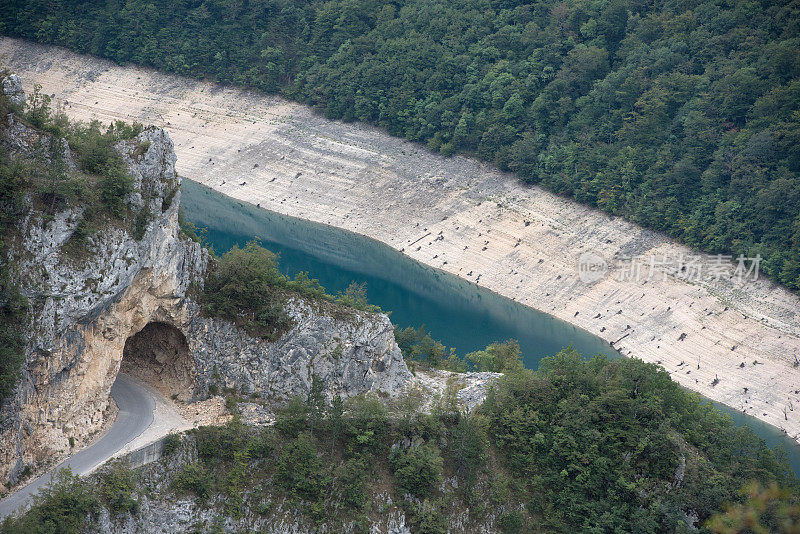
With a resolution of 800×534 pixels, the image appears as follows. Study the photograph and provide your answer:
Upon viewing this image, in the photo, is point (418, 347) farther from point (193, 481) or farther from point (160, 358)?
point (193, 481)

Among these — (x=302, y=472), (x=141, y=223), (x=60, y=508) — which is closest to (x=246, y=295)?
(x=141, y=223)

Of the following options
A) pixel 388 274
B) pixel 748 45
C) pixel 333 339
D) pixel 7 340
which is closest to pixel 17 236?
pixel 7 340

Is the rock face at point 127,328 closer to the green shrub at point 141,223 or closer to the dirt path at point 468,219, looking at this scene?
the green shrub at point 141,223

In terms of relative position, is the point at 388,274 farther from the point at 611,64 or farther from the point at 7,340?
the point at 7,340

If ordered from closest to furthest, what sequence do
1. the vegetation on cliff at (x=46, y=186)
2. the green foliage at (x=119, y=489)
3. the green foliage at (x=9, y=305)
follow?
the green foliage at (x=9, y=305) → the vegetation on cliff at (x=46, y=186) → the green foliage at (x=119, y=489)

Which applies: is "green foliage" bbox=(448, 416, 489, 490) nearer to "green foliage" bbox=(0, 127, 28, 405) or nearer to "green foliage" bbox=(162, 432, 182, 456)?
"green foliage" bbox=(162, 432, 182, 456)

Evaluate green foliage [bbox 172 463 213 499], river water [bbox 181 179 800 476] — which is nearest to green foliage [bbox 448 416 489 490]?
green foliage [bbox 172 463 213 499]

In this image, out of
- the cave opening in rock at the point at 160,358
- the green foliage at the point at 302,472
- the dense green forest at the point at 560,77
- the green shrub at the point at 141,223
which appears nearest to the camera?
the green shrub at the point at 141,223
